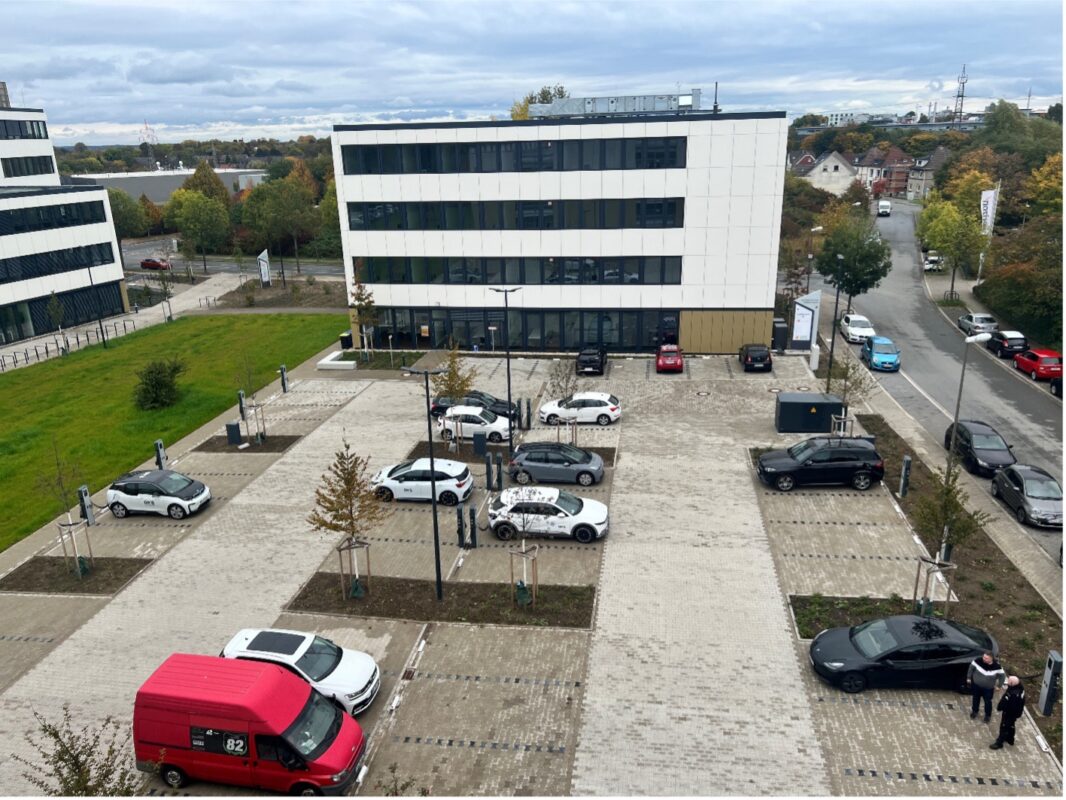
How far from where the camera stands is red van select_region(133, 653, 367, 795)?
11.9 meters

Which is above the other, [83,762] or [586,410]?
[83,762]

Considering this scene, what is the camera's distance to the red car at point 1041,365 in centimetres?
3325

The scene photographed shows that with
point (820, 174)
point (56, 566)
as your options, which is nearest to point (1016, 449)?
point (56, 566)

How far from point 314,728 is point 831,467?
1689 cm

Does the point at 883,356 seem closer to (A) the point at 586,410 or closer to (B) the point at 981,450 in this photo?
(B) the point at 981,450

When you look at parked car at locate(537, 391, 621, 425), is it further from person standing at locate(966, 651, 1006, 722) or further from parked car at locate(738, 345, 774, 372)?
person standing at locate(966, 651, 1006, 722)

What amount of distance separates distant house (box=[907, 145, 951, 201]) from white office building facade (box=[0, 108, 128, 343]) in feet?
331

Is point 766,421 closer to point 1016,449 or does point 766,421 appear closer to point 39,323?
point 1016,449

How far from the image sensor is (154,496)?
2244cm

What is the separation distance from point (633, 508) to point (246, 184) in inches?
4319

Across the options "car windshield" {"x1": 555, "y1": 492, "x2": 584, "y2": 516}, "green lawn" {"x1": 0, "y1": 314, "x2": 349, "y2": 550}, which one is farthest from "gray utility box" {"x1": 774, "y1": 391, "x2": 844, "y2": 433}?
"green lawn" {"x1": 0, "y1": 314, "x2": 349, "y2": 550}

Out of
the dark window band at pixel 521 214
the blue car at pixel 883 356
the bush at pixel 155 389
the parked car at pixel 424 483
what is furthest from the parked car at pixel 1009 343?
the bush at pixel 155 389

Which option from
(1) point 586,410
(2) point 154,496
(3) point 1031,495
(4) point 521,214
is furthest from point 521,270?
(3) point 1031,495

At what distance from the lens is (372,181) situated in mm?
39562
